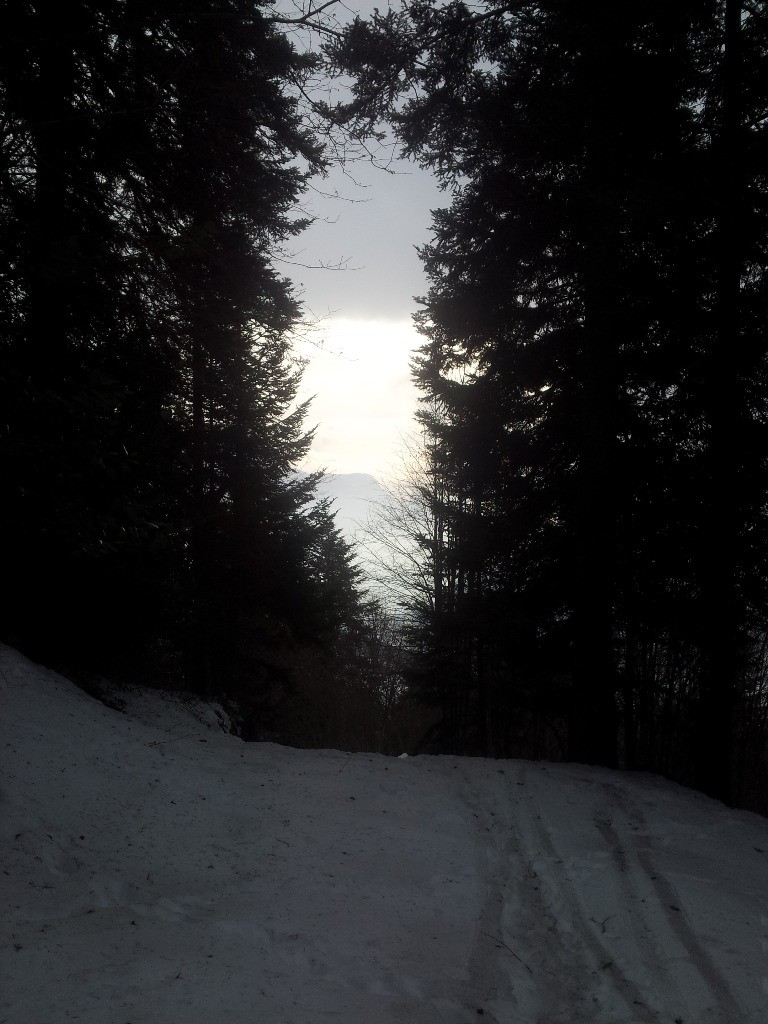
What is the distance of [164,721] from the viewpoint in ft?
27.8

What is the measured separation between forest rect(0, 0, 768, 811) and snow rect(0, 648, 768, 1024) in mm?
1880

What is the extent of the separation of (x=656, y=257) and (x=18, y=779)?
983cm

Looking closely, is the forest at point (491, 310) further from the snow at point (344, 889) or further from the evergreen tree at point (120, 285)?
the snow at point (344, 889)

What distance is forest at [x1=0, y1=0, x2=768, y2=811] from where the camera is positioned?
6.07 m

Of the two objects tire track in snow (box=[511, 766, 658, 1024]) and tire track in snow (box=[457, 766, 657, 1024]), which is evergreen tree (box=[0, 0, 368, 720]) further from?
tire track in snow (box=[511, 766, 658, 1024])

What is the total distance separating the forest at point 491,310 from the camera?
6.07 metres

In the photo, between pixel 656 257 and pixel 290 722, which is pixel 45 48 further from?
pixel 290 722

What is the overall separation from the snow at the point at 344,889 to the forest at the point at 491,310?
6.17ft

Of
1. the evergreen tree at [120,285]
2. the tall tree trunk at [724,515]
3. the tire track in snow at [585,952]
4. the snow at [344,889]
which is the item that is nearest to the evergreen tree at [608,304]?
the tall tree trunk at [724,515]

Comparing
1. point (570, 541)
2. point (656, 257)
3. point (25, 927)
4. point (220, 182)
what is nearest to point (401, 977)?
point (25, 927)

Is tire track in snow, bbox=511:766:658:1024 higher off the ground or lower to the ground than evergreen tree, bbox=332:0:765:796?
lower

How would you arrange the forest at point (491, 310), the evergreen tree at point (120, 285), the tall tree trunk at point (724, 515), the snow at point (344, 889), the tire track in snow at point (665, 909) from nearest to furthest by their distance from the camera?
the snow at point (344, 889)
the tire track in snow at point (665, 909)
the evergreen tree at point (120, 285)
the forest at point (491, 310)
the tall tree trunk at point (724, 515)

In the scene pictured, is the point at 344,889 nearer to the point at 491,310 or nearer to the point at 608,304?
the point at 608,304

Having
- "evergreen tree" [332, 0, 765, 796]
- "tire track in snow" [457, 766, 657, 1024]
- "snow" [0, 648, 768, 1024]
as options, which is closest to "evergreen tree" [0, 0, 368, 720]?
"snow" [0, 648, 768, 1024]
